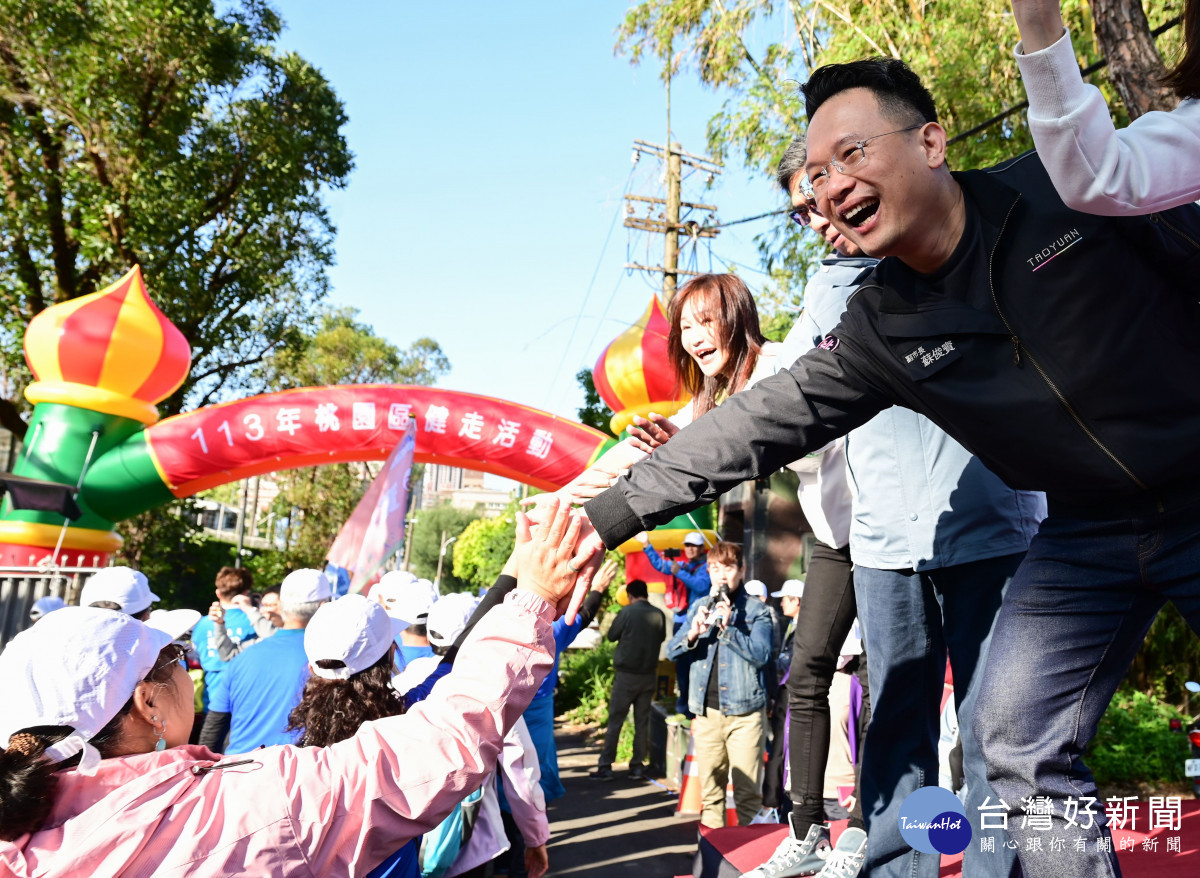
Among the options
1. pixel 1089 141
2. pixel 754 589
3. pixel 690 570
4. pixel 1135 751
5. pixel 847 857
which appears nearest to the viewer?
pixel 1089 141

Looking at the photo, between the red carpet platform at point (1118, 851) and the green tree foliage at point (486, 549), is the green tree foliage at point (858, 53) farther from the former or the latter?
the green tree foliage at point (486, 549)

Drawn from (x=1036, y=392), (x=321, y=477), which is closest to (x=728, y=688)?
(x=1036, y=392)

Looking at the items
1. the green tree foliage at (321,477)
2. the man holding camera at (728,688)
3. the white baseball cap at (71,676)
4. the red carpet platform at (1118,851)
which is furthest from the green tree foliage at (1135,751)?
the green tree foliage at (321,477)

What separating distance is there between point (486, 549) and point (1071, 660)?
3023cm

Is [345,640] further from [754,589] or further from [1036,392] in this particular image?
[754,589]

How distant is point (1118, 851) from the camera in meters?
2.83

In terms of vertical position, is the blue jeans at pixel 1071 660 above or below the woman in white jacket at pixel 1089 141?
below

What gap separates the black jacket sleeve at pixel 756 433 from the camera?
6.19ft

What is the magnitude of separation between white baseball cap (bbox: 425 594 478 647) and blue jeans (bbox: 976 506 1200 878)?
3.22 m

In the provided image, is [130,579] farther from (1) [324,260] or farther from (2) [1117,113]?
(1) [324,260]

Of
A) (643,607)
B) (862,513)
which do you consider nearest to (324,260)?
(643,607)

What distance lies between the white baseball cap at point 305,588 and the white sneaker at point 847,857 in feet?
9.22

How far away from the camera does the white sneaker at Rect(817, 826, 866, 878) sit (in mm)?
2586

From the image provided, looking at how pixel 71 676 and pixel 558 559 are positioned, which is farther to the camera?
pixel 558 559
